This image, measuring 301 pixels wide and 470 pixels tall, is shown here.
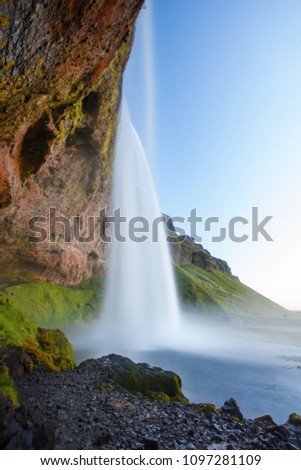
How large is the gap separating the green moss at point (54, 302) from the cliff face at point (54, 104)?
19.1 feet

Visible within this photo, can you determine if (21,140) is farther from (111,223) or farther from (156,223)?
(156,223)

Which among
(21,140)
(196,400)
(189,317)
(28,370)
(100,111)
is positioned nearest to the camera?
(28,370)

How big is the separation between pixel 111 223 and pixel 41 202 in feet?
79.7

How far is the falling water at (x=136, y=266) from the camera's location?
53281 millimetres

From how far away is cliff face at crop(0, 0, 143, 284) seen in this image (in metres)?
10.8

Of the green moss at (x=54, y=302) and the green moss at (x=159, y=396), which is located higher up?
the green moss at (x=54, y=302)

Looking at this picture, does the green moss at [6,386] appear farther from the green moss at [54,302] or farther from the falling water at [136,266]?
the falling water at [136,266]

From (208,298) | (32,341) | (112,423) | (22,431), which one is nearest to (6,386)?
(112,423)

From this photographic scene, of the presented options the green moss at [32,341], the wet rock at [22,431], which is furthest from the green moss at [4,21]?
the green moss at [32,341]

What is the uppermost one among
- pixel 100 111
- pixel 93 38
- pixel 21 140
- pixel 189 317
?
pixel 100 111

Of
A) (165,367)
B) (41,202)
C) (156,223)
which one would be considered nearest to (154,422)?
(165,367)

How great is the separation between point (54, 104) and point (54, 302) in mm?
38767

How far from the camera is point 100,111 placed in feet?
93.2

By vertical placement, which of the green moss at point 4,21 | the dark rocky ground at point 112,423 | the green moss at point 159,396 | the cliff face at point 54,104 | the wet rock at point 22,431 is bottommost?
the green moss at point 159,396
